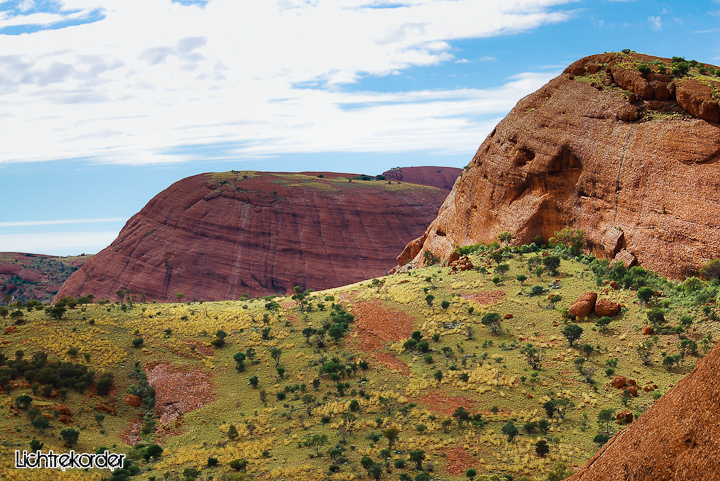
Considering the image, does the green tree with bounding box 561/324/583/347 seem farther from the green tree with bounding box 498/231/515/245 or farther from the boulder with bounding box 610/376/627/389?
the green tree with bounding box 498/231/515/245

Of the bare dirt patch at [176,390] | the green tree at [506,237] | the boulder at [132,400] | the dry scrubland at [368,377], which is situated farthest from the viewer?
the green tree at [506,237]

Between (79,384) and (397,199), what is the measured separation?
114 meters

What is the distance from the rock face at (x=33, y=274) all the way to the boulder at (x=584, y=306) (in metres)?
127

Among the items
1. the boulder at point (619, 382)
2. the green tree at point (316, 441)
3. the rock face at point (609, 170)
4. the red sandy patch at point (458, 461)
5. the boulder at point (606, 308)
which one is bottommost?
the red sandy patch at point (458, 461)

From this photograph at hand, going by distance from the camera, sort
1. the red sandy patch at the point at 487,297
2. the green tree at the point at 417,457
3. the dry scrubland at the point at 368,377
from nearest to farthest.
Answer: the green tree at the point at 417,457, the dry scrubland at the point at 368,377, the red sandy patch at the point at 487,297

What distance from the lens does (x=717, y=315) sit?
4275 centimetres

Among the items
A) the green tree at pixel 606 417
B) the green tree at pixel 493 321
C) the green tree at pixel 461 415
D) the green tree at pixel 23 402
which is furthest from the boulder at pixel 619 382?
the green tree at pixel 23 402

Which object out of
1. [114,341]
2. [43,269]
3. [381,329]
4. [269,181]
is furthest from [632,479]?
[43,269]

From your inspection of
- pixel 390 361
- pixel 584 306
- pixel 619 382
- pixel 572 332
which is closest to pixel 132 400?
pixel 390 361

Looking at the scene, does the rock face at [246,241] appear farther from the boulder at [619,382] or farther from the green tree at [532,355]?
the boulder at [619,382]

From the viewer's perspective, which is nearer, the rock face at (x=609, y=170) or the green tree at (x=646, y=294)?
the green tree at (x=646, y=294)

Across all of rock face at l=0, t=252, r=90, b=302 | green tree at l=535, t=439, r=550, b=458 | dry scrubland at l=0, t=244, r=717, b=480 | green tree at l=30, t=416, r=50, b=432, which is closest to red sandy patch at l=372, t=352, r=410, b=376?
dry scrubland at l=0, t=244, r=717, b=480

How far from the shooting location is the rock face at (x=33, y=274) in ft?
470

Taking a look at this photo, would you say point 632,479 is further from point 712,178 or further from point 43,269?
point 43,269
